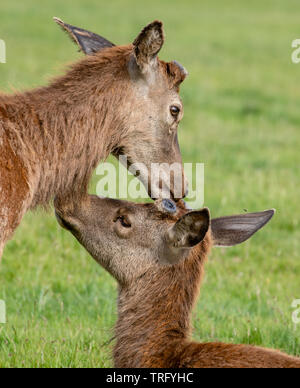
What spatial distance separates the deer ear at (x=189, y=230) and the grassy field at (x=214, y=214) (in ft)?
3.25

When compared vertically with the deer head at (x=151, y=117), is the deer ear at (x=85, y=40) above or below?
above

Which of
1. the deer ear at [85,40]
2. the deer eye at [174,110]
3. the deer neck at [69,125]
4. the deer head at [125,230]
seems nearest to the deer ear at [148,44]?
the deer neck at [69,125]

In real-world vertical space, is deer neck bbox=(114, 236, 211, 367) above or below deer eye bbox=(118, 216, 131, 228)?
below

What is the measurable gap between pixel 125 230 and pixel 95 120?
34.5 inches

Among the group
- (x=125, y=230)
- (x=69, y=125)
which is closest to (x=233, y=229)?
(x=125, y=230)

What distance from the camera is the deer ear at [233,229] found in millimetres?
5883

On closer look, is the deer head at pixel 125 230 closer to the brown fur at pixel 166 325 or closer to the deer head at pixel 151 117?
the brown fur at pixel 166 325

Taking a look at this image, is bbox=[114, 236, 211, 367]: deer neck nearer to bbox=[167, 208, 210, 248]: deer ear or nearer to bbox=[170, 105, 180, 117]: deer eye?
bbox=[167, 208, 210, 248]: deer ear

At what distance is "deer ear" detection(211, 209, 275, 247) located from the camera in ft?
19.3

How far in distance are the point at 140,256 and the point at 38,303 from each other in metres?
1.74

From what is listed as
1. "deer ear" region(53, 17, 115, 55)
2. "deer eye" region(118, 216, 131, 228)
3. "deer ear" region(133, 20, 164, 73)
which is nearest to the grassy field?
"deer ear" region(53, 17, 115, 55)

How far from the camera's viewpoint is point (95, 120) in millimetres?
5738

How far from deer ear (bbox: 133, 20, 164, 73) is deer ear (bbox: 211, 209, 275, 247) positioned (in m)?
1.37

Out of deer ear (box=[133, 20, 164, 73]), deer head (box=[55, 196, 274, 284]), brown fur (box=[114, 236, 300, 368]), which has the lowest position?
brown fur (box=[114, 236, 300, 368])
